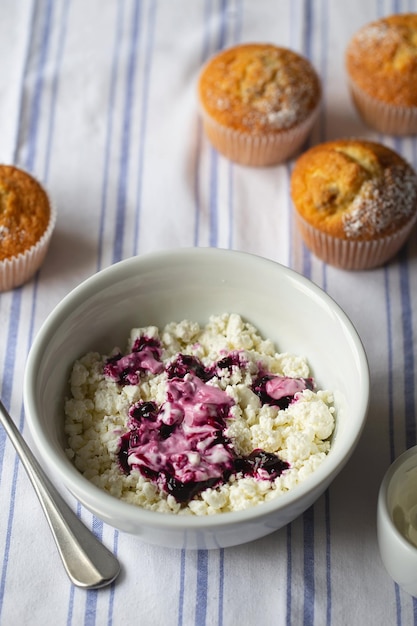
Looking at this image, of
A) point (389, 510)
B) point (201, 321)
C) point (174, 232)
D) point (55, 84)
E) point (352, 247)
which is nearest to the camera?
point (389, 510)

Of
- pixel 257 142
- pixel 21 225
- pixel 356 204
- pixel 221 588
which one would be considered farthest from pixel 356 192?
pixel 221 588

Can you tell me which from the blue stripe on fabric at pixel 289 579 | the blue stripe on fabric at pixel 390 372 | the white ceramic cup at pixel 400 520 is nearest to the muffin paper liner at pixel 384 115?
the blue stripe on fabric at pixel 390 372

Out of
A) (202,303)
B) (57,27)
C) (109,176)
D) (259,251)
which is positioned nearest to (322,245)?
(259,251)

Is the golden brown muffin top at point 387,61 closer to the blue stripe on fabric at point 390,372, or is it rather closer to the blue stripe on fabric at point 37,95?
the blue stripe on fabric at point 390,372

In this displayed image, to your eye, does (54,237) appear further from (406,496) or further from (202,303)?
(406,496)

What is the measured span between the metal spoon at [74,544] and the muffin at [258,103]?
1.27 metres

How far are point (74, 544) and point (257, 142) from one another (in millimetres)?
1392

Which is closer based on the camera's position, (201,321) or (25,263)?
(201,321)

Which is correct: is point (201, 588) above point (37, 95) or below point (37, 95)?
below

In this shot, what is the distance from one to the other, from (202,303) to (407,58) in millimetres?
1205

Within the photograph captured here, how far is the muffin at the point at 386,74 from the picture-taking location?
8.89 ft

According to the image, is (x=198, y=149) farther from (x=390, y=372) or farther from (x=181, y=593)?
(x=181, y=593)

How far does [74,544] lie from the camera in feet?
6.19

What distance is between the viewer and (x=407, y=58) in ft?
8.94
